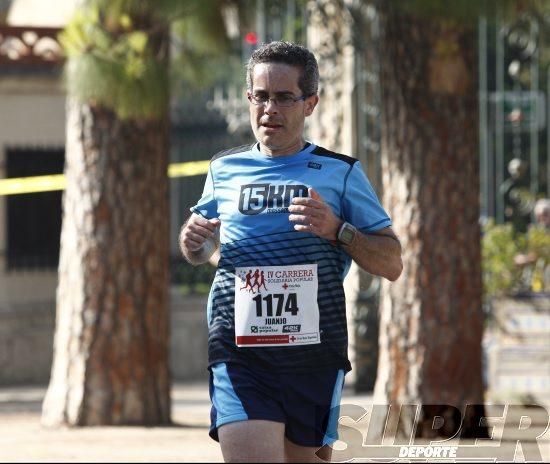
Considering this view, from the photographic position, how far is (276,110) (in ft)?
16.5

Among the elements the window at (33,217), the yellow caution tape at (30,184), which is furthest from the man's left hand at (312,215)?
the window at (33,217)

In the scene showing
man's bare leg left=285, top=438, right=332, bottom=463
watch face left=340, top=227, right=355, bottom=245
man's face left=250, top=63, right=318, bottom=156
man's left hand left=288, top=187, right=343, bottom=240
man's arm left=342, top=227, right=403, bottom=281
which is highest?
man's face left=250, top=63, right=318, bottom=156

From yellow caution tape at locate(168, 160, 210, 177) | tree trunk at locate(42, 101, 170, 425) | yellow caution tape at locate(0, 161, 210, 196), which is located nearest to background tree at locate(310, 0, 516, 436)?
tree trunk at locate(42, 101, 170, 425)

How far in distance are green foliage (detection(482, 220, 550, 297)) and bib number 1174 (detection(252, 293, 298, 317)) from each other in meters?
7.90

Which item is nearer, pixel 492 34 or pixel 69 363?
pixel 69 363

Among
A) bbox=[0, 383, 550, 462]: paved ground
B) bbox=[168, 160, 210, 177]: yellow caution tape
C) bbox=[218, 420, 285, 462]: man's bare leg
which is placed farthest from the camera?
bbox=[168, 160, 210, 177]: yellow caution tape

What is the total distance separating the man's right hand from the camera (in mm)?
4969

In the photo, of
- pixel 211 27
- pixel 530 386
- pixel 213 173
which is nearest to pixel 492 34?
pixel 530 386

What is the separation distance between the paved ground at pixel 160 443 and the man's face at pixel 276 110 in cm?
238

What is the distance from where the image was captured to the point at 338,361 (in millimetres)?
5074

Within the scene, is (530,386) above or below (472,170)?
below

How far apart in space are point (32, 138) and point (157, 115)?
6439 millimetres

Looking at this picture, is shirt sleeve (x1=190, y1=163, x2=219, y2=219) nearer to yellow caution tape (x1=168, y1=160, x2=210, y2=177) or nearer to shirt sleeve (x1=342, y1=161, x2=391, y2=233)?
shirt sleeve (x1=342, y1=161, x2=391, y2=233)

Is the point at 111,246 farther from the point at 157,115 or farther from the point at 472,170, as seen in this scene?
the point at 472,170
